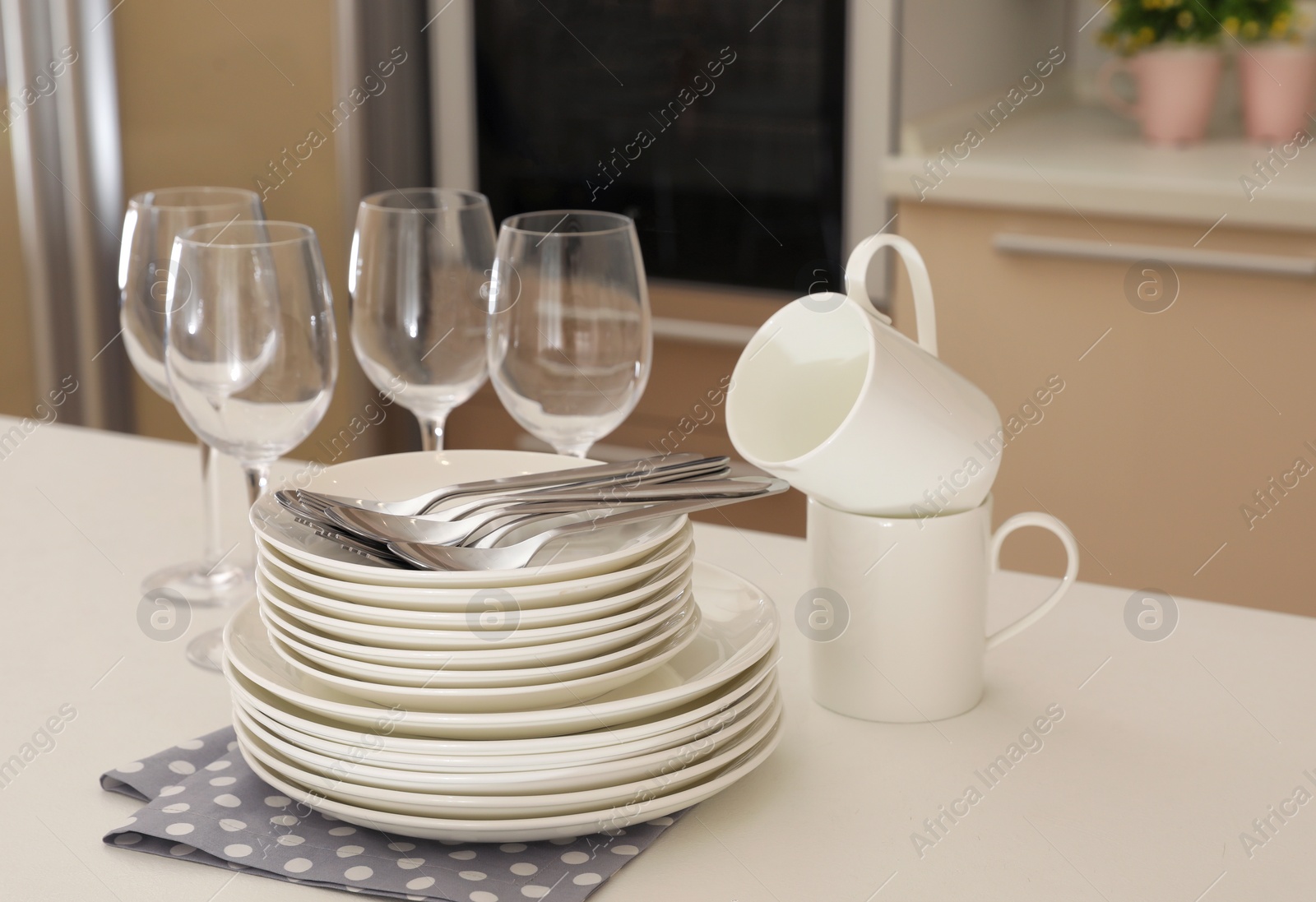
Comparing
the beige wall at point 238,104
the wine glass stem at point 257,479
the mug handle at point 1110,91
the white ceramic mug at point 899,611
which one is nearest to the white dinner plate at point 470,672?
the white ceramic mug at point 899,611

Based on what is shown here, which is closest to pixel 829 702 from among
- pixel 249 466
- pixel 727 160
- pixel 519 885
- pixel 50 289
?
pixel 519 885

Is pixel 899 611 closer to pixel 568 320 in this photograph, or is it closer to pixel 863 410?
pixel 863 410

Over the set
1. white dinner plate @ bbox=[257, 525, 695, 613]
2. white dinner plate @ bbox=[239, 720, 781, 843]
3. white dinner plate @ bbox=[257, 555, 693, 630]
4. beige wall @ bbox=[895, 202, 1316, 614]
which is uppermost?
white dinner plate @ bbox=[257, 525, 695, 613]

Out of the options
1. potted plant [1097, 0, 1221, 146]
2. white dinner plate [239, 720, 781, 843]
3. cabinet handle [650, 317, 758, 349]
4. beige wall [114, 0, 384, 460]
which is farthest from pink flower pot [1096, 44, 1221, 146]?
white dinner plate [239, 720, 781, 843]

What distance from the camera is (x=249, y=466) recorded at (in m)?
0.75

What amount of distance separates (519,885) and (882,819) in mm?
159

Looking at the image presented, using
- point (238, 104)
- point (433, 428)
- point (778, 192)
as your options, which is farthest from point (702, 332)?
point (433, 428)

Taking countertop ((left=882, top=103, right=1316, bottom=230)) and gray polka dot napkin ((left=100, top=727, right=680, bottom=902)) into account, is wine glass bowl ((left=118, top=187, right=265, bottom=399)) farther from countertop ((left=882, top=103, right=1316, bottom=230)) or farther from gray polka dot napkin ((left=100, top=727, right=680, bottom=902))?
countertop ((left=882, top=103, right=1316, bottom=230))

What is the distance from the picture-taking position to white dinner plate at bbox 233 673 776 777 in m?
0.52

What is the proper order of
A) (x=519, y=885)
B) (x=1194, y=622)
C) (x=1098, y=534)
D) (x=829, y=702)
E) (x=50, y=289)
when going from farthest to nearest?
(x=50, y=289), (x=1098, y=534), (x=1194, y=622), (x=829, y=702), (x=519, y=885)

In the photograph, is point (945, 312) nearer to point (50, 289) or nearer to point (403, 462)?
point (403, 462)

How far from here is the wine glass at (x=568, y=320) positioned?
726mm

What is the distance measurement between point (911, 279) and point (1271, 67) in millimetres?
1449

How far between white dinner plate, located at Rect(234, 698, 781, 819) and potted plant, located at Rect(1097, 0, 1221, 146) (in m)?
1.58
